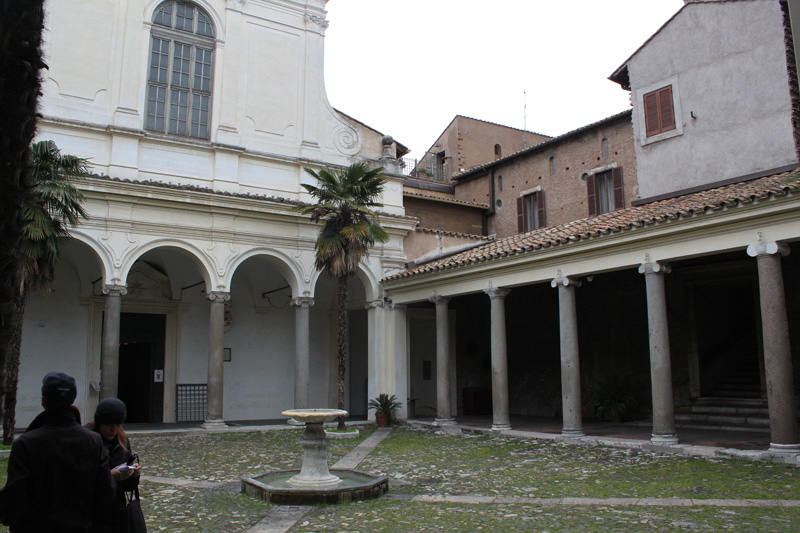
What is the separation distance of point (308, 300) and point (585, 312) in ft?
25.2

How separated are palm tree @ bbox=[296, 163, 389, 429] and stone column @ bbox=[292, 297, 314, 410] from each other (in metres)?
1.78

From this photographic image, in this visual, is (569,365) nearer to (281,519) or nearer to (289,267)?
(289,267)

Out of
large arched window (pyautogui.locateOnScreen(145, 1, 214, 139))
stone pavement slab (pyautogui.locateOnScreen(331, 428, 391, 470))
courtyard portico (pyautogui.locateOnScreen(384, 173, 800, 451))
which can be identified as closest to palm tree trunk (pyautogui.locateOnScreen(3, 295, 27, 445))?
stone pavement slab (pyautogui.locateOnScreen(331, 428, 391, 470))

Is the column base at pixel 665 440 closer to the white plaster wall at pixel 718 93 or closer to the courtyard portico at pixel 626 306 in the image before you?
the courtyard portico at pixel 626 306

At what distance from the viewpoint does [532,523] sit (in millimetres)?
7031

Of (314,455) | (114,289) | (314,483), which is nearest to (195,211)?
(114,289)

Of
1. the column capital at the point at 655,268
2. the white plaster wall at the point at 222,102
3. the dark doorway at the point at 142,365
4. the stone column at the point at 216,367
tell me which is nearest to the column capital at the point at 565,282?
the column capital at the point at 655,268

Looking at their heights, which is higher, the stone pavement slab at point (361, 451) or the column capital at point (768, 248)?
the column capital at point (768, 248)

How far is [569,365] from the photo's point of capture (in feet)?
46.8

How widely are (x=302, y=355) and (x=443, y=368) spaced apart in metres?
3.69

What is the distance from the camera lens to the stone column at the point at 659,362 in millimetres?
12148

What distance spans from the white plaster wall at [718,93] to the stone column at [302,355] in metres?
9.11

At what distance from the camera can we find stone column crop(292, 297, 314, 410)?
17.7m

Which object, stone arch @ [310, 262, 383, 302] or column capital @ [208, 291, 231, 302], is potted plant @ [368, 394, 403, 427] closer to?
stone arch @ [310, 262, 383, 302]
